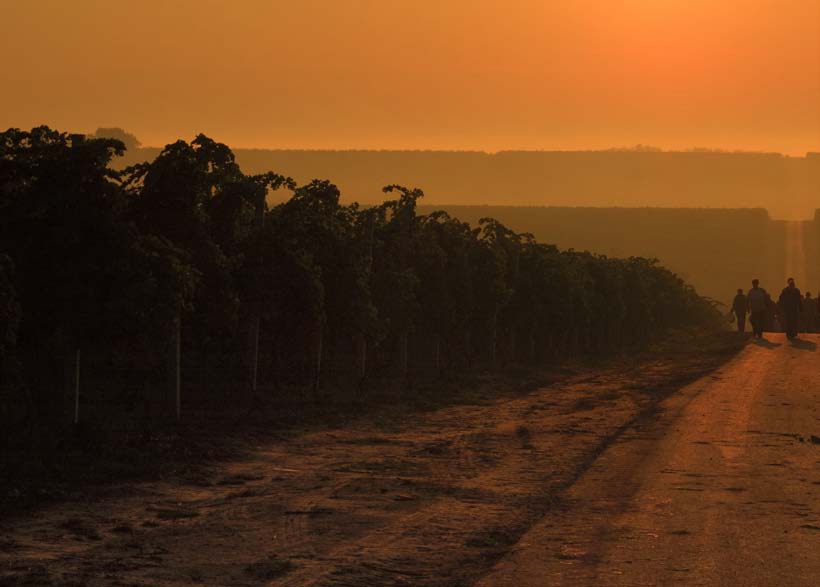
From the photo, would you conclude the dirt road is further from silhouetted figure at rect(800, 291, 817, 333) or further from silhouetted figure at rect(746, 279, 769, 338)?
silhouetted figure at rect(800, 291, 817, 333)

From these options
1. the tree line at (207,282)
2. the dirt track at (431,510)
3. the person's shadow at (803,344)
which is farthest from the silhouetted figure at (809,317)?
the dirt track at (431,510)

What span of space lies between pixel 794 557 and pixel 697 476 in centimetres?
394

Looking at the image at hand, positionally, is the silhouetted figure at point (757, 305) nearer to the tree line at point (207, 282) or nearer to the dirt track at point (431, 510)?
the tree line at point (207, 282)

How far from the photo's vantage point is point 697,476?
44.6 ft

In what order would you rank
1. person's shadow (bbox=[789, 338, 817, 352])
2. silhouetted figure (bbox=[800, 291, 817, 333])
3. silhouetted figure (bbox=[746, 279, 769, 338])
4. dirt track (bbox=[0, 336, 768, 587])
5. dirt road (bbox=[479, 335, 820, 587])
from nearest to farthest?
dirt road (bbox=[479, 335, 820, 587]) → dirt track (bbox=[0, 336, 768, 587]) → person's shadow (bbox=[789, 338, 817, 352]) → silhouetted figure (bbox=[746, 279, 769, 338]) → silhouetted figure (bbox=[800, 291, 817, 333])

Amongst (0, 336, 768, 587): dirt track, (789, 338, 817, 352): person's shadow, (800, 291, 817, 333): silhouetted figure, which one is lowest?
(0, 336, 768, 587): dirt track

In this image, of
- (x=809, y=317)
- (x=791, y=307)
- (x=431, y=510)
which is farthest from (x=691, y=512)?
(x=809, y=317)

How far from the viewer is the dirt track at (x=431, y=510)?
922 cm

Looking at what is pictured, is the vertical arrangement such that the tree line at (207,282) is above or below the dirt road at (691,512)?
above

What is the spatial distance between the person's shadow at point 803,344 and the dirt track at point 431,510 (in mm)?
17853

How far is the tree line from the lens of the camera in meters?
14.4

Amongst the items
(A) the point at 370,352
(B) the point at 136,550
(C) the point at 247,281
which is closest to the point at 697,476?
(B) the point at 136,550

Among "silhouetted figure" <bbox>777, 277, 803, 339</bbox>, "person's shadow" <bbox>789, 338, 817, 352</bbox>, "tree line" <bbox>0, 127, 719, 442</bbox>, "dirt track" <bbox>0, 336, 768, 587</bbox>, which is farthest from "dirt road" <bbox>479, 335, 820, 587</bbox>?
"silhouetted figure" <bbox>777, 277, 803, 339</bbox>

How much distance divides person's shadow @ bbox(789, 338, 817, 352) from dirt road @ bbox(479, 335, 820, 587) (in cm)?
1672
